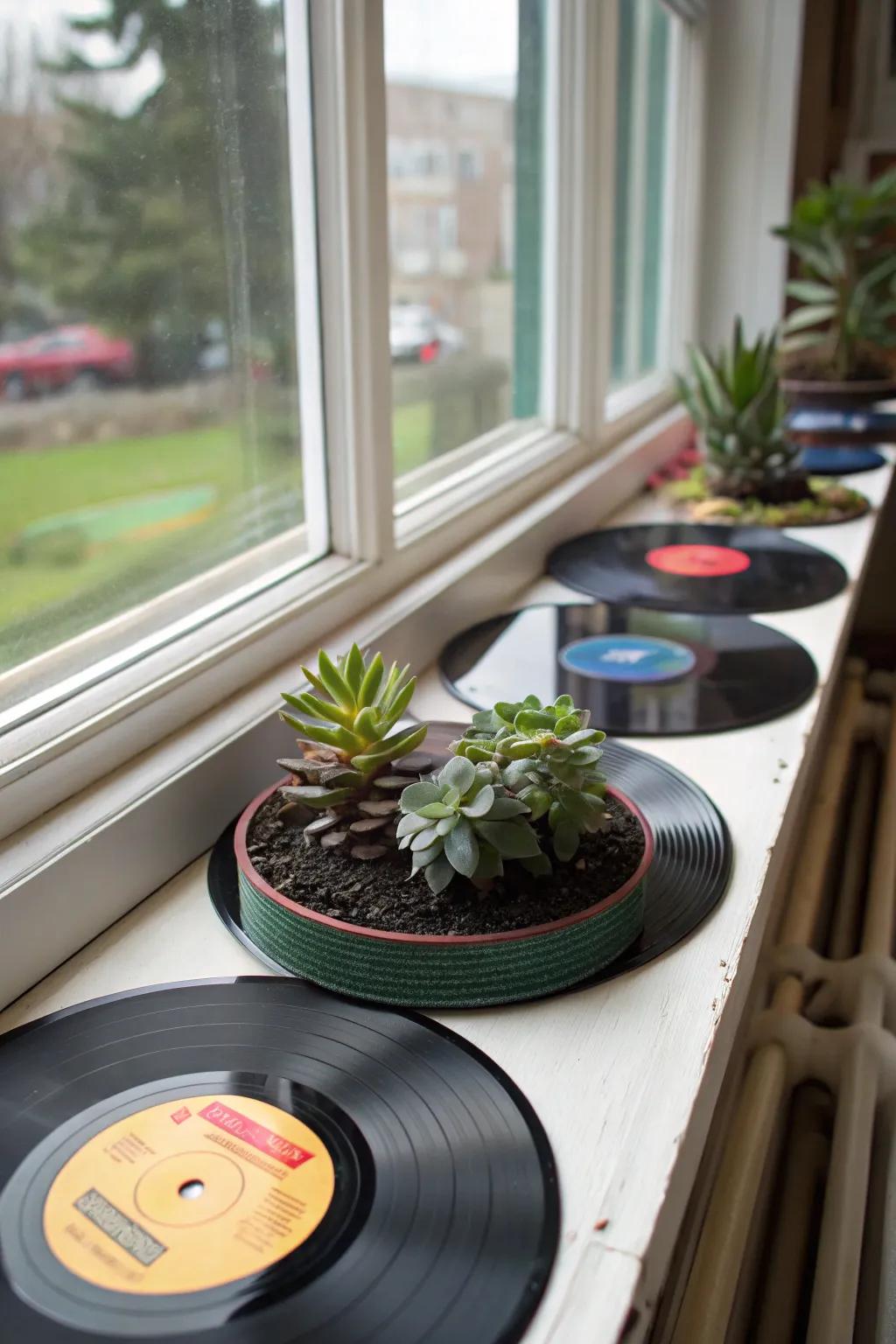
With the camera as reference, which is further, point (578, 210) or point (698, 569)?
point (578, 210)

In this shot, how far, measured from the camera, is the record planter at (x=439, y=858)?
653mm

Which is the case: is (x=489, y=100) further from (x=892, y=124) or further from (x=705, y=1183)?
(x=892, y=124)

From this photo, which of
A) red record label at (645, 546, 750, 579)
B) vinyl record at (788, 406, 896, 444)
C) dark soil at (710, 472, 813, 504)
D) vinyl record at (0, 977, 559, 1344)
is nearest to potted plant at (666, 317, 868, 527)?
dark soil at (710, 472, 813, 504)

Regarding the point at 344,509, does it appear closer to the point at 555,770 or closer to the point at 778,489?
the point at 555,770

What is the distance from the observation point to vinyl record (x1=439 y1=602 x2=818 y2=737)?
1047mm

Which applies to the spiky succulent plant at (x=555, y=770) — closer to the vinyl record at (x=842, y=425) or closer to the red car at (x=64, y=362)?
the red car at (x=64, y=362)

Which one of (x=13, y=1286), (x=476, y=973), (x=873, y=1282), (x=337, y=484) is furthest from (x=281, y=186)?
(x=873, y=1282)

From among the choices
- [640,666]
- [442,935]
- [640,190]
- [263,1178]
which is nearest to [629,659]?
[640,666]

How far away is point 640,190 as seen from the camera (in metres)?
2.20

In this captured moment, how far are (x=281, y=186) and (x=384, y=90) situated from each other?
0.43 feet

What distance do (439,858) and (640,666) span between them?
0.54m

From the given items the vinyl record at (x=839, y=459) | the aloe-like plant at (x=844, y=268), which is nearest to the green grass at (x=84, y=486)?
the vinyl record at (x=839, y=459)

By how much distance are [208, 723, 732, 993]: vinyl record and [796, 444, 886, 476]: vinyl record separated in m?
0.99

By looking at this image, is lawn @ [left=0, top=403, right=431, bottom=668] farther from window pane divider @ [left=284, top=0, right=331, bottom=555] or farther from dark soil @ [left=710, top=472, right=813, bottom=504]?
dark soil @ [left=710, top=472, right=813, bottom=504]
